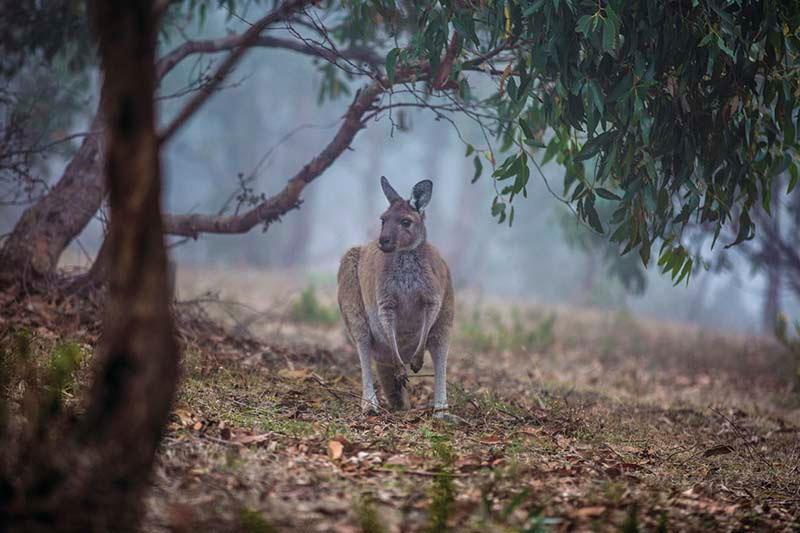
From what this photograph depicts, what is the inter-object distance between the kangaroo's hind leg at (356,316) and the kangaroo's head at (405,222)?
566 millimetres

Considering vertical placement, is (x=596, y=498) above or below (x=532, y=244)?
below

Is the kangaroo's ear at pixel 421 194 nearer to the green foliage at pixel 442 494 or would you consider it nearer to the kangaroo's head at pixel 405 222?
the kangaroo's head at pixel 405 222

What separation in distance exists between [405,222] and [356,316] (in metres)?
0.83

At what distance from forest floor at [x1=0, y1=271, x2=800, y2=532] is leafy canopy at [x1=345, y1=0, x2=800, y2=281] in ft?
4.58

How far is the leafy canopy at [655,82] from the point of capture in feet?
16.0

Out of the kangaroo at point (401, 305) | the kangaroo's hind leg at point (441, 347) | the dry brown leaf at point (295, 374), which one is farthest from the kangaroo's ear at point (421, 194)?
Answer: the dry brown leaf at point (295, 374)

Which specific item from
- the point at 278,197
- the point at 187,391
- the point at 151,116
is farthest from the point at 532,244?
the point at 151,116

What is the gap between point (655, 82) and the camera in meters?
4.88

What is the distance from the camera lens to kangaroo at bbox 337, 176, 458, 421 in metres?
5.45

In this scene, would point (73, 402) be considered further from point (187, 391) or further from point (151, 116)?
point (151, 116)

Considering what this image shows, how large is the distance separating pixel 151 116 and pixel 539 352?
8.78 meters

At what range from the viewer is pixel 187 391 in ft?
15.5

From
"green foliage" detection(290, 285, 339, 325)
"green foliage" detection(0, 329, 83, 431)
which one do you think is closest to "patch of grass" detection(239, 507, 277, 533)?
"green foliage" detection(0, 329, 83, 431)

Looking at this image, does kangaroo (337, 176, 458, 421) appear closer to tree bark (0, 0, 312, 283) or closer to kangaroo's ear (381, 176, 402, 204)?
kangaroo's ear (381, 176, 402, 204)
